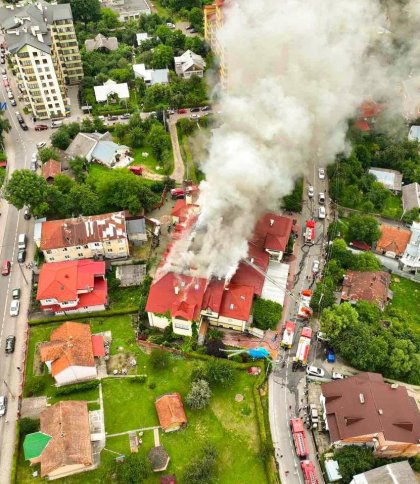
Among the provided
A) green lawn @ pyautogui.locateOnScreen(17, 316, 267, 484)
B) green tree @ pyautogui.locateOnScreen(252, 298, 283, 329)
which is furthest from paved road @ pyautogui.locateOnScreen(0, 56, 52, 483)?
green tree @ pyautogui.locateOnScreen(252, 298, 283, 329)

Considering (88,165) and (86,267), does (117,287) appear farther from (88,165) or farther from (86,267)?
(88,165)

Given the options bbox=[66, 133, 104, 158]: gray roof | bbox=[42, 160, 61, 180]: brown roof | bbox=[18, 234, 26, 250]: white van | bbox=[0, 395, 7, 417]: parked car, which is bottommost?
bbox=[0, 395, 7, 417]: parked car

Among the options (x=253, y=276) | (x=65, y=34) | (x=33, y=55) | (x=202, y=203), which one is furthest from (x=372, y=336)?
(x=65, y=34)

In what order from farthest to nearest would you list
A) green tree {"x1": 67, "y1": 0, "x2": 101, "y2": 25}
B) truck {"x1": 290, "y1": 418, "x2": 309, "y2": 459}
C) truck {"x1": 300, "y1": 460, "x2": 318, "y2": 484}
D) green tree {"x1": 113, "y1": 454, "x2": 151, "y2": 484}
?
1. green tree {"x1": 67, "y1": 0, "x2": 101, "y2": 25}
2. truck {"x1": 290, "y1": 418, "x2": 309, "y2": 459}
3. truck {"x1": 300, "y1": 460, "x2": 318, "y2": 484}
4. green tree {"x1": 113, "y1": 454, "x2": 151, "y2": 484}

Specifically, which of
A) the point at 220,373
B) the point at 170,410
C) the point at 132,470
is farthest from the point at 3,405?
the point at 220,373

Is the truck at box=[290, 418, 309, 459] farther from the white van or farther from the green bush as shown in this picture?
the white van

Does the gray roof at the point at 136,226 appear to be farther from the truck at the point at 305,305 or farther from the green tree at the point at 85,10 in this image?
the green tree at the point at 85,10
